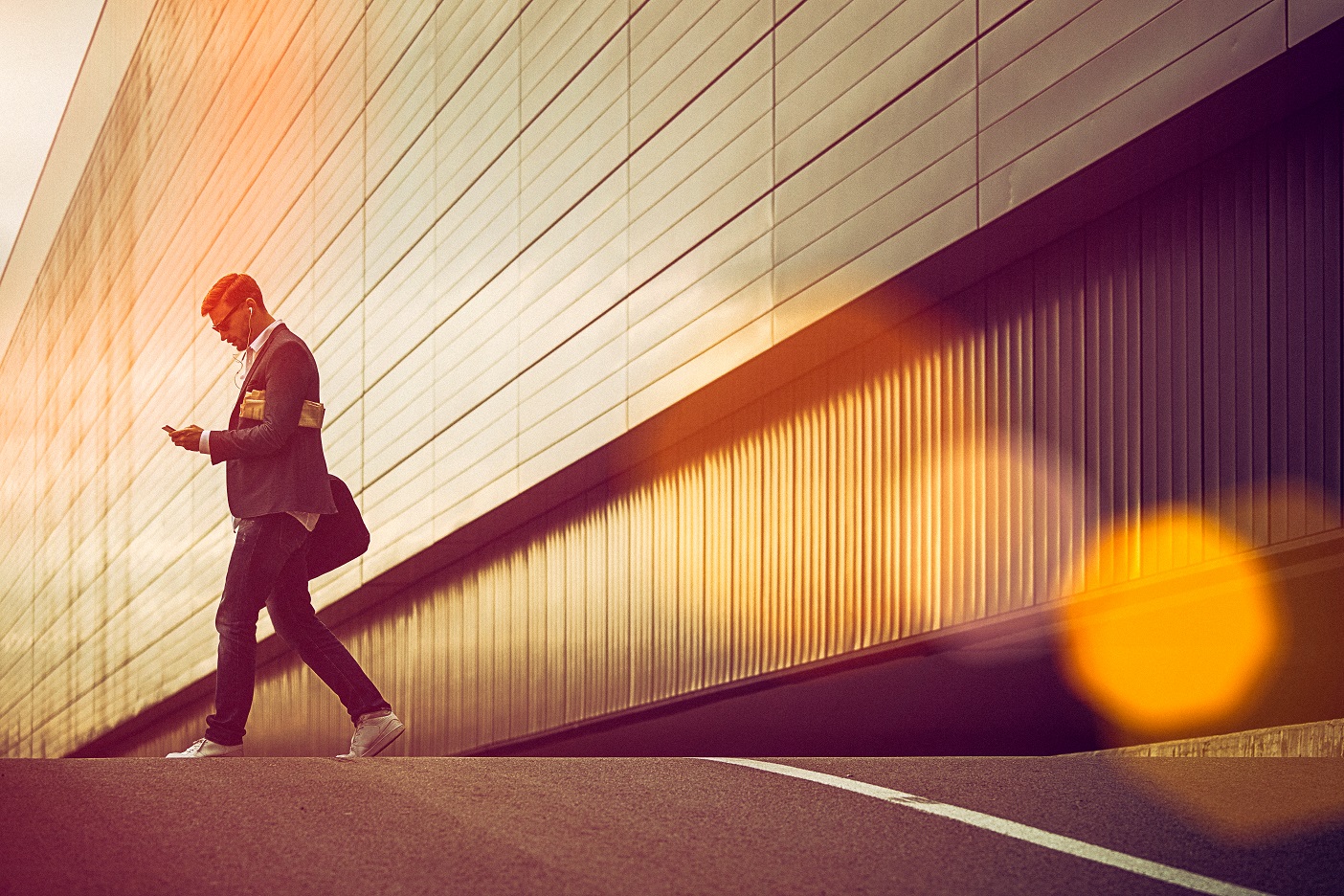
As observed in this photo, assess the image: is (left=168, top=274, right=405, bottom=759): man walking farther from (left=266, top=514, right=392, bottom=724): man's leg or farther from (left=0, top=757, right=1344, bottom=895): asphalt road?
(left=0, top=757, right=1344, bottom=895): asphalt road

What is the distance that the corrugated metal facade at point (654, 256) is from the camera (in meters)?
9.80

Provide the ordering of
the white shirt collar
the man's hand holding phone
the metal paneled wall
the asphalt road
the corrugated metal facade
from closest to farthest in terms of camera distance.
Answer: the asphalt road < the man's hand holding phone < the white shirt collar < the metal paneled wall < the corrugated metal facade

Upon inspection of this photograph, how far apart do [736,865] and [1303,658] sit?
643cm

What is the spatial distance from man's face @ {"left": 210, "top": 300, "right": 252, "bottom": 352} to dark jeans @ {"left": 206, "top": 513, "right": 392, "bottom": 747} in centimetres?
85

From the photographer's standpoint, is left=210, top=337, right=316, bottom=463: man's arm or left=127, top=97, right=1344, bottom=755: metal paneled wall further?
left=127, top=97, right=1344, bottom=755: metal paneled wall

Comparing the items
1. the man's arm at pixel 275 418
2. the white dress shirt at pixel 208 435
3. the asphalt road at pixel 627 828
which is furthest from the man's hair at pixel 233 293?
the asphalt road at pixel 627 828

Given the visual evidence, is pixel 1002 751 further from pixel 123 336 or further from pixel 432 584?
pixel 123 336

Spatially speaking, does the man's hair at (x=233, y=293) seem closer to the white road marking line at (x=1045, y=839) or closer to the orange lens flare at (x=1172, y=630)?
the white road marking line at (x=1045, y=839)

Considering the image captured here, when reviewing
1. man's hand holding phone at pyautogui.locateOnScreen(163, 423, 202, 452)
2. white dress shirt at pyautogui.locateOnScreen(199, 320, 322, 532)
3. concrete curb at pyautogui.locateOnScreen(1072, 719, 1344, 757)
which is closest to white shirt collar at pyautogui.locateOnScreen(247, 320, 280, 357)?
white dress shirt at pyautogui.locateOnScreen(199, 320, 322, 532)

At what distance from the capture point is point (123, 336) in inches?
1262

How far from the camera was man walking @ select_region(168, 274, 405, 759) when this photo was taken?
654cm

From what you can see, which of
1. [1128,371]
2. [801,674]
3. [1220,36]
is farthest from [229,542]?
[1220,36]

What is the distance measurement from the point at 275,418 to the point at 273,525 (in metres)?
0.47

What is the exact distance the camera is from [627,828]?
4148mm
